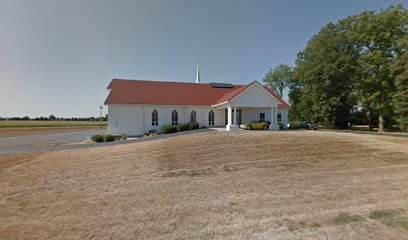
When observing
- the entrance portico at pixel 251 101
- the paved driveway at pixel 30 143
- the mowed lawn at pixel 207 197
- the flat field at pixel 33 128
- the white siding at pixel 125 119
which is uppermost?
the entrance portico at pixel 251 101

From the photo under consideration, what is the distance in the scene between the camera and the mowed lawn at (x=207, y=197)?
11.3 feet

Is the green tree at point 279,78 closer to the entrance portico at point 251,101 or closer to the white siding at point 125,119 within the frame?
the entrance portico at point 251,101

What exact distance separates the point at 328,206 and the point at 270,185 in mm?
1774

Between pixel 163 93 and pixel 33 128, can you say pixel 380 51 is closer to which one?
pixel 163 93

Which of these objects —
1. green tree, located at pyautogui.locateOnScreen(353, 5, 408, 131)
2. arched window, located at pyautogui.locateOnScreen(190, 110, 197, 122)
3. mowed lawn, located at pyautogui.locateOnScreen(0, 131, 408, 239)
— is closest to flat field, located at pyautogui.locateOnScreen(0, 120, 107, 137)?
arched window, located at pyautogui.locateOnScreen(190, 110, 197, 122)

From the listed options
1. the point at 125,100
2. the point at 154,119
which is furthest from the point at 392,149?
the point at 125,100

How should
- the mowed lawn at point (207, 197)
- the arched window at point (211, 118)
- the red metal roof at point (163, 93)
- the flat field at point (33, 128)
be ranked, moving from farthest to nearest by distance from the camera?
the flat field at point (33, 128), the arched window at point (211, 118), the red metal roof at point (163, 93), the mowed lawn at point (207, 197)

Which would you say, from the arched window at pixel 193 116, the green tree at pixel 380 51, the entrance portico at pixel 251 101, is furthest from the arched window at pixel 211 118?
the green tree at pixel 380 51

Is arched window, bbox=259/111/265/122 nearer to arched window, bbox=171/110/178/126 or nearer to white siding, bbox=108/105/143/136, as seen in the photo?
arched window, bbox=171/110/178/126

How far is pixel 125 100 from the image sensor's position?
21.7m

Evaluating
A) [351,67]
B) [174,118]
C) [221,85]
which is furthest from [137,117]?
[351,67]

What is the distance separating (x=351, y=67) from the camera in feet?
91.9

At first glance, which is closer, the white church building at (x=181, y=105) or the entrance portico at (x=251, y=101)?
the entrance portico at (x=251, y=101)

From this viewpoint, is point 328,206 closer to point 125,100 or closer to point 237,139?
point 237,139
